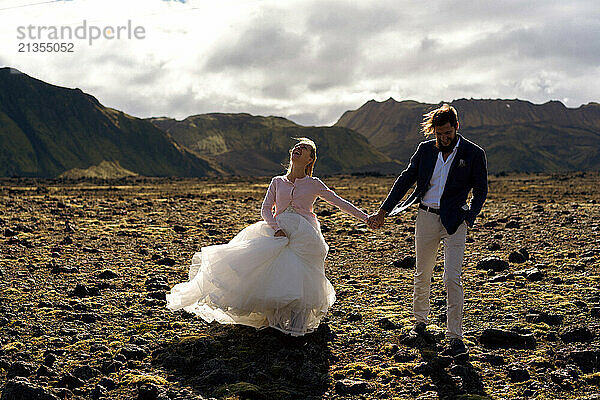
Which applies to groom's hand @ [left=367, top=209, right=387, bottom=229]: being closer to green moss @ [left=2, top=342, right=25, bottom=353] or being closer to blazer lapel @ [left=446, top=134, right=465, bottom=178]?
blazer lapel @ [left=446, top=134, right=465, bottom=178]

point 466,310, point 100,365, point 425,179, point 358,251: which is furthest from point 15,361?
point 358,251

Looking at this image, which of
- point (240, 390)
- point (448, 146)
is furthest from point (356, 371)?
point (448, 146)

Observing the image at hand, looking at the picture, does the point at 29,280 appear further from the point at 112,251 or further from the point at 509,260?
the point at 509,260

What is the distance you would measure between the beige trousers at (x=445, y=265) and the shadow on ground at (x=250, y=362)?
4.28ft

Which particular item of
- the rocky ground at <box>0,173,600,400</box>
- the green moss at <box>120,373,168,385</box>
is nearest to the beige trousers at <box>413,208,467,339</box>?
the rocky ground at <box>0,173,600,400</box>

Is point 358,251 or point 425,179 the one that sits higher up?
point 425,179

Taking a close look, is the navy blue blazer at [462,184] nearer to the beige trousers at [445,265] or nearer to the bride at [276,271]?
the beige trousers at [445,265]

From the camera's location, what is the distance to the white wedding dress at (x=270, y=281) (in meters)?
6.89

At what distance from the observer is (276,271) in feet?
22.9

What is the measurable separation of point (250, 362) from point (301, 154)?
2618 millimetres

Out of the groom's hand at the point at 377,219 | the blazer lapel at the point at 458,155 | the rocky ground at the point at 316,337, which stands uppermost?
the blazer lapel at the point at 458,155

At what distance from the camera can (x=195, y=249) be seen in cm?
1461

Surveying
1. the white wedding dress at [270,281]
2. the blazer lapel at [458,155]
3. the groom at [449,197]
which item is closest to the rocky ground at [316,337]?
the white wedding dress at [270,281]

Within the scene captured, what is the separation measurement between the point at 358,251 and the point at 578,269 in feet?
16.5
